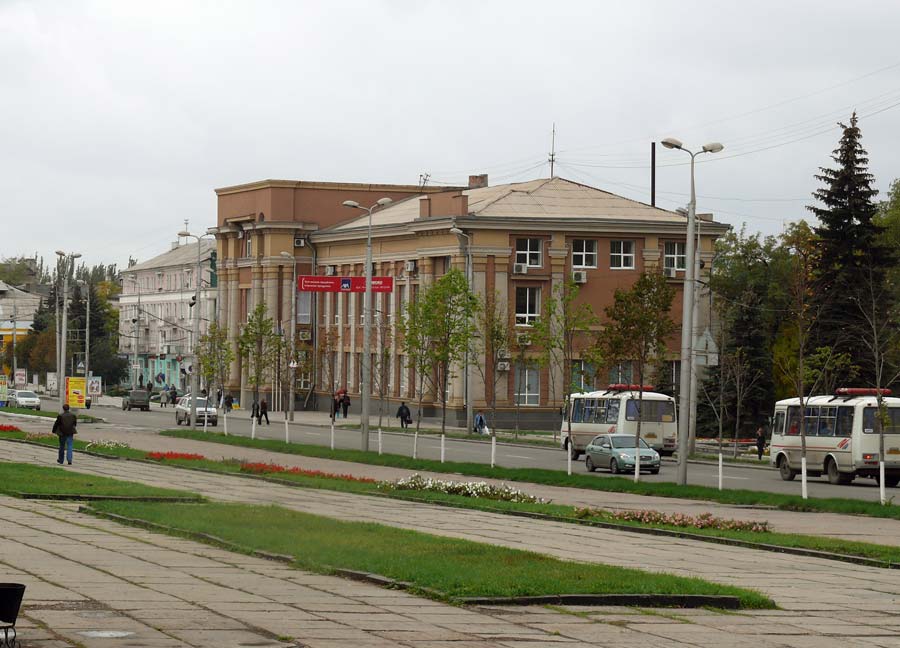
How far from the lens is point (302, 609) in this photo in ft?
49.6

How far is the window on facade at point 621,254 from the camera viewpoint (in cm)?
8575

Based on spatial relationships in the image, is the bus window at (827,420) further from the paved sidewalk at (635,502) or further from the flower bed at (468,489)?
the flower bed at (468,489)

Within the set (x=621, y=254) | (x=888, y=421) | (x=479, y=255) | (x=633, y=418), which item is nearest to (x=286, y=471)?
(x=888, y=421)

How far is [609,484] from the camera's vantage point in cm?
4116

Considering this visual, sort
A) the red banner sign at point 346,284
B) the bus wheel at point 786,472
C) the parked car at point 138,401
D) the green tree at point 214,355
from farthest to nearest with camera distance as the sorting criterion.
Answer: the parked car at point 138,401 → the green tree at point 214,355 → the red banner sign at point 346,284 → the bus wheel at point 786,472

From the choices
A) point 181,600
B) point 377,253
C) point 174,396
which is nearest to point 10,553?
point 181,600

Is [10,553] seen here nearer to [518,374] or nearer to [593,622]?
[593,622]

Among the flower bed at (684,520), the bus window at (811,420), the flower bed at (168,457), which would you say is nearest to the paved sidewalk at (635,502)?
the flower bed at (684,520)

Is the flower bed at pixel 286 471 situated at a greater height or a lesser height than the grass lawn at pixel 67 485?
lesser

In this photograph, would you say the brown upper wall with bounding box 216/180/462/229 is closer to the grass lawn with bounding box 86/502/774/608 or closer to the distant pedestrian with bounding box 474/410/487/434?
the distant pedestrian with bounding box 474/410/487/434

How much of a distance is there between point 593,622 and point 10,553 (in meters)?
8.00

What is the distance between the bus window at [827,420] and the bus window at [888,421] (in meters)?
1.31

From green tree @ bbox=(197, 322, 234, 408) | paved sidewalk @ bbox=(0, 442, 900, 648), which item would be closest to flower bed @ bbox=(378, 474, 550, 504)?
paved sidewalk @ bbox=(0, 442, 900, 648)

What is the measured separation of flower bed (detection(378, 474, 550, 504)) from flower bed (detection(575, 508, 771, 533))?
3827 mm
